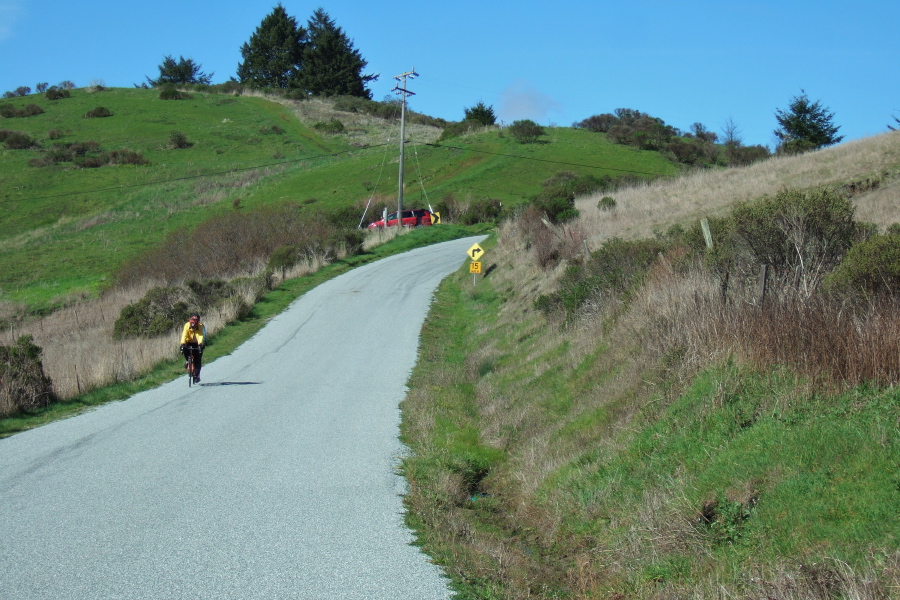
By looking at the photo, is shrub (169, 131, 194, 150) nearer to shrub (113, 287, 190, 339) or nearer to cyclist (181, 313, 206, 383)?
shrub (113, 287, 190, 339)

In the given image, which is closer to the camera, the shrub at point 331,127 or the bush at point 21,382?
the bush at point 21,382

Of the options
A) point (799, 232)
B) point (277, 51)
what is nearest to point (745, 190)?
point (799, 232)

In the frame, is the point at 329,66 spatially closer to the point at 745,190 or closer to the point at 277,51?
the point at 277,51

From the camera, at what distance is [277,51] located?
12538cm

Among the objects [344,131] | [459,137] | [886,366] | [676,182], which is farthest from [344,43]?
[886,366]

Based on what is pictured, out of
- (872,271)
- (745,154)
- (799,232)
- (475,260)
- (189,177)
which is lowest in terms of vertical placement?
(475,260)

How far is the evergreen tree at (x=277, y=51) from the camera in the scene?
4870 inches

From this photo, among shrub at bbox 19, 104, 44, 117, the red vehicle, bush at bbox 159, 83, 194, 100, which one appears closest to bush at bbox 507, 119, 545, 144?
the red vehicle

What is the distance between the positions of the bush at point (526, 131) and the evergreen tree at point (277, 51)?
5778 centimetres

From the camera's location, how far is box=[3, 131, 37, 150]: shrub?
75494mm

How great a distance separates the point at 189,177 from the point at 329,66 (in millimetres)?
57328

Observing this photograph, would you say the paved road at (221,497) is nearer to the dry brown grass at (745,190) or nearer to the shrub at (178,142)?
the dry brown grass at (745,190)

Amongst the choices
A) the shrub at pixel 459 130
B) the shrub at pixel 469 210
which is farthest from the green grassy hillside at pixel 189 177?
the shrub at pixel 459 130

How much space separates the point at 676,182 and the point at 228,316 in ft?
62.4
